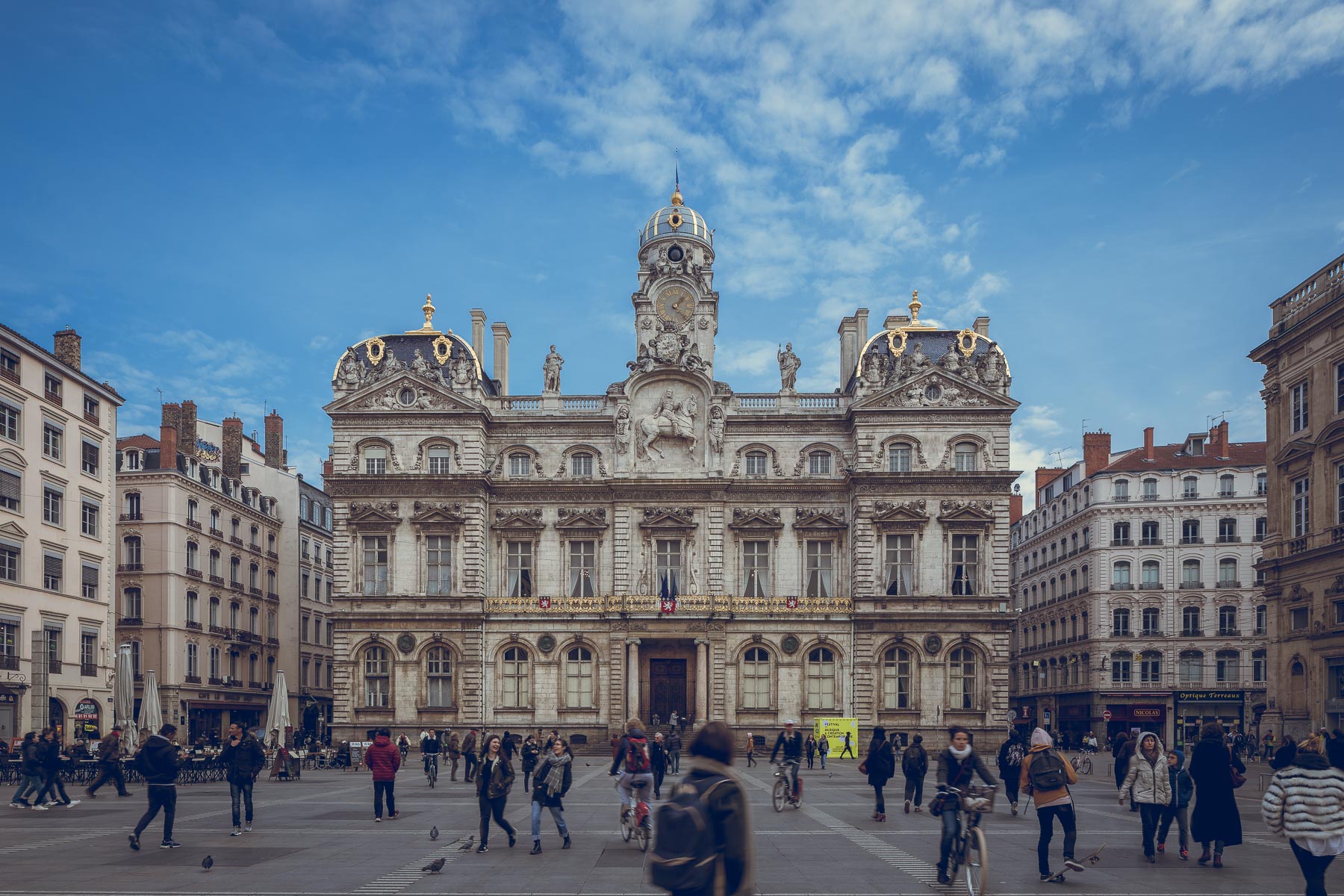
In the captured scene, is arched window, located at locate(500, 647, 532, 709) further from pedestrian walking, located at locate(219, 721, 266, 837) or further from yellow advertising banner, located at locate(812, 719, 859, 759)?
pedestrian walking, located at locate(219, 721, 266, 837)

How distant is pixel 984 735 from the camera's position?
182ft

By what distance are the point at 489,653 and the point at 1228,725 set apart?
155 ft

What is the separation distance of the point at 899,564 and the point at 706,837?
49658 mm

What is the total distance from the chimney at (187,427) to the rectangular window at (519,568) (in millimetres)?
20680

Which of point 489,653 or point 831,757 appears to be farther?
point 489,653

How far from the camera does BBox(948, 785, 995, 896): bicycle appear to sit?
14.7 metres

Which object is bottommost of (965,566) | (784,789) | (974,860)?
(784,789)

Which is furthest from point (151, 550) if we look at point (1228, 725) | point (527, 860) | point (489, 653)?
point (1228, 725)

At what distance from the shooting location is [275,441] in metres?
80.0

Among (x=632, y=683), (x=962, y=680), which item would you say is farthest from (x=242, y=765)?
(x=962, y=680)

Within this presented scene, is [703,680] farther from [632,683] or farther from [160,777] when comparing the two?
[160,777]

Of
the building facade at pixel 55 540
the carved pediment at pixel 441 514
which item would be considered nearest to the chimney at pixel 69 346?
the building facade at pixel 55 540

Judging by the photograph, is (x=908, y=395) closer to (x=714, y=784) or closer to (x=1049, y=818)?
(x=1049, y=818)

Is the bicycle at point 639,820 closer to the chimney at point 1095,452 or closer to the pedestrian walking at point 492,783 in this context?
the pedestrian walking at point 492,783
